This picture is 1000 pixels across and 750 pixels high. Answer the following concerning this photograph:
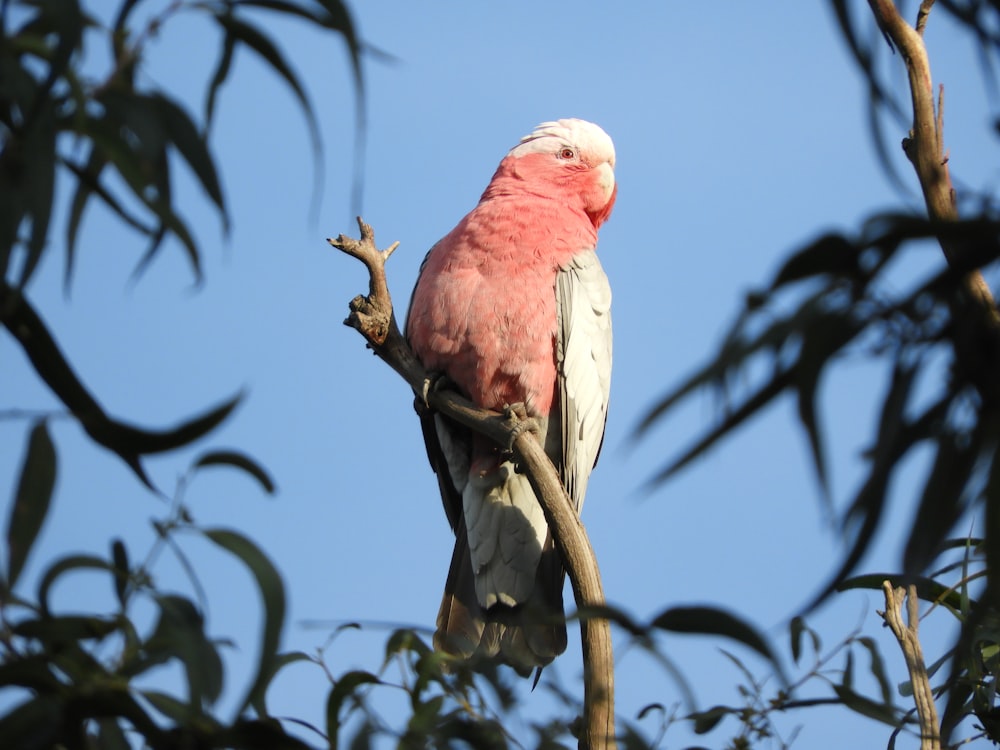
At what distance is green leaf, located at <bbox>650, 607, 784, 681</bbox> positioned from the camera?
1381 millimetres

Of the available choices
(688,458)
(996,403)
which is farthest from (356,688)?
(996,403)

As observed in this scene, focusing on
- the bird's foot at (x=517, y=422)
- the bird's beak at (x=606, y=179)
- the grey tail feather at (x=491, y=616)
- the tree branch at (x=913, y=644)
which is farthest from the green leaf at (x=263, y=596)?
the bird's beak at (x=606, y=179)

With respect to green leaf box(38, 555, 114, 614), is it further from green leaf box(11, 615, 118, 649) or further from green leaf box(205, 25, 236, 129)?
green leaf box(205, 25, 236, 129)

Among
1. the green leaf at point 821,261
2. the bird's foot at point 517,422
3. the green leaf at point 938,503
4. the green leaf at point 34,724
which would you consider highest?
the bird's foot at point 517,422

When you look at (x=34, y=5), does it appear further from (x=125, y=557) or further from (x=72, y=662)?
(x=72, y=662)

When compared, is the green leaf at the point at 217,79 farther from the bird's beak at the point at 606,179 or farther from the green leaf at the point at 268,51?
the bird's beak at the point at 606,179

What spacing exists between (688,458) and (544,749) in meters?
0.71

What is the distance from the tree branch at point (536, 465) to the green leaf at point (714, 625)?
2.63 ft

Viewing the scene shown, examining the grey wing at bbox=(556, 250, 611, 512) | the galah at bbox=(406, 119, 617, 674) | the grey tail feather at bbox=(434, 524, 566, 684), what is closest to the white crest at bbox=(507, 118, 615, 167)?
the galah at bbox=(406, 119, 617, 674)

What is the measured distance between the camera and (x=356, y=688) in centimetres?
191

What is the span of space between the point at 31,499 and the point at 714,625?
911 millimetres

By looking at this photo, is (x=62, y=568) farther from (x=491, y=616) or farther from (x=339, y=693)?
(x=491, y=616)

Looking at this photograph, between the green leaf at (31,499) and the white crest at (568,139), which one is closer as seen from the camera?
the green leaf at (31,499)

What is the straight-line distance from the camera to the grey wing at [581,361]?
3967mm
